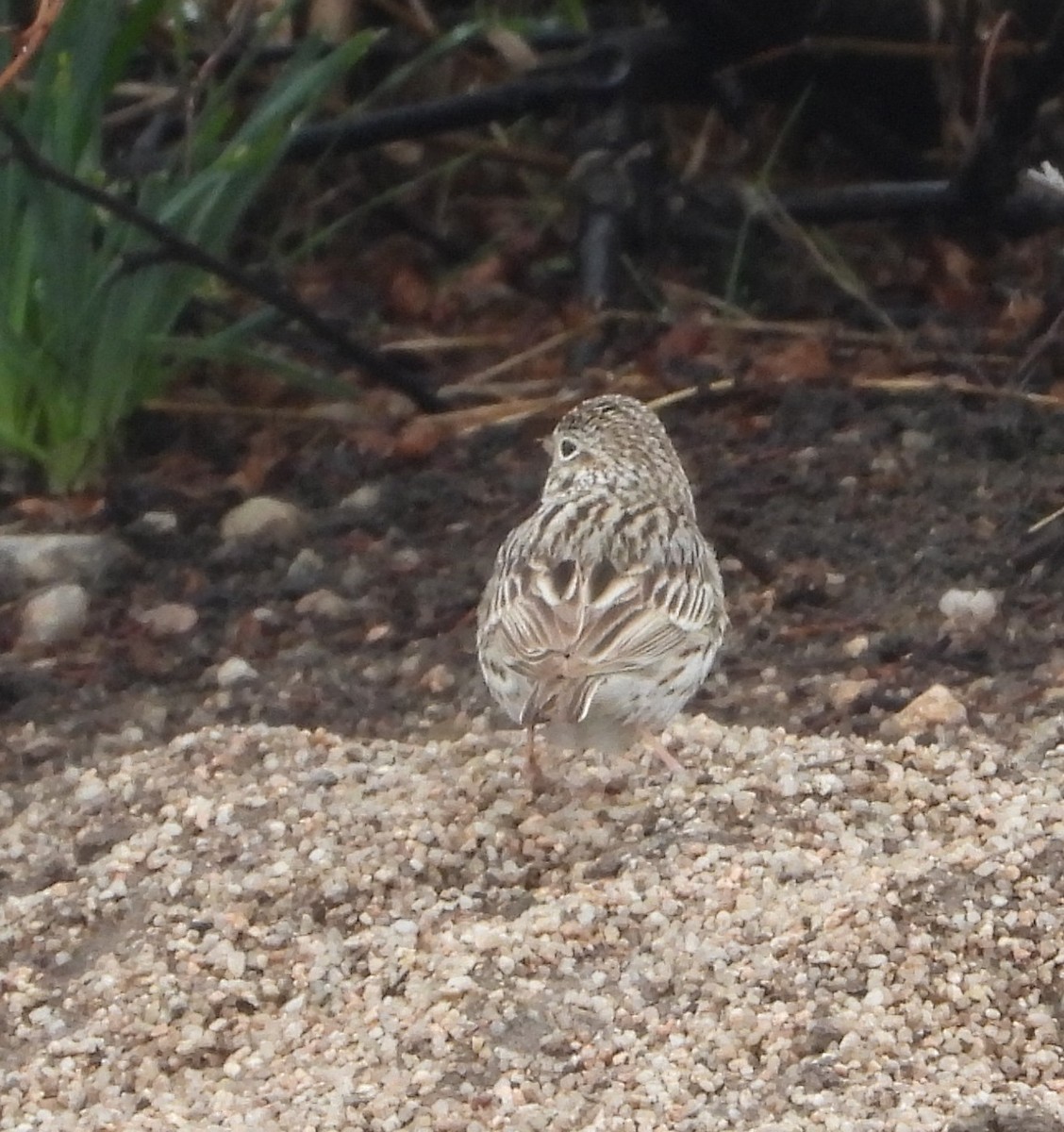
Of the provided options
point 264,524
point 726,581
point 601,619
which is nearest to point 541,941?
point 601,619

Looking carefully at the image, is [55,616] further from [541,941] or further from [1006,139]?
[1006,139]

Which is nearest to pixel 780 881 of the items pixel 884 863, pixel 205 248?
pixel 884 863

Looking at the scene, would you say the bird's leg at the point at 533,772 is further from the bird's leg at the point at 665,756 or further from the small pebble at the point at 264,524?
the small pebble at the point at 264,524

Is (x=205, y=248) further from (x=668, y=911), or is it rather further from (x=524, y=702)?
(x=668, y=911)

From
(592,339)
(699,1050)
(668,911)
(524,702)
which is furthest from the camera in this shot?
(592,339)

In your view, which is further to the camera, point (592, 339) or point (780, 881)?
point (592, 339)

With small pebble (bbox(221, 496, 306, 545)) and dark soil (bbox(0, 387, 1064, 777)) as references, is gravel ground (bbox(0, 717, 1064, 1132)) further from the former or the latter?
small pebble (bbox(221, 496, 306, 545))

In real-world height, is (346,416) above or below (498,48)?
below
